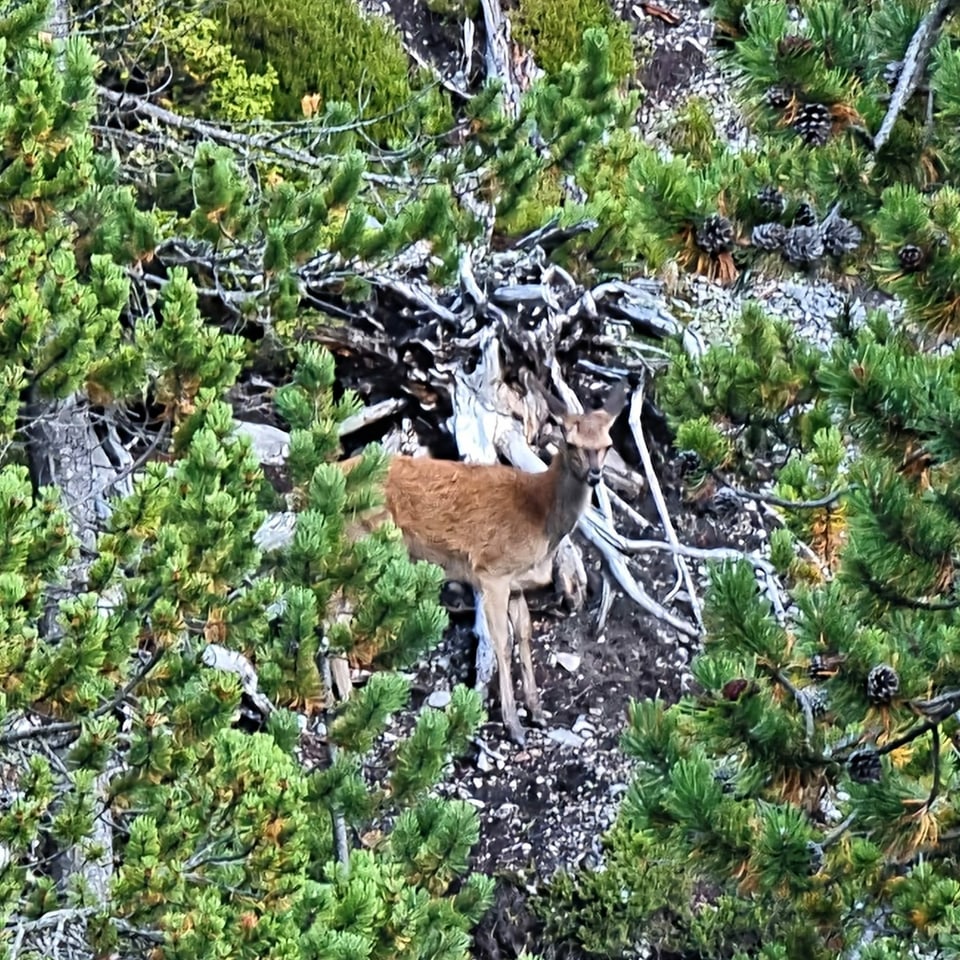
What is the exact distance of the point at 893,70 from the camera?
4.32 meters

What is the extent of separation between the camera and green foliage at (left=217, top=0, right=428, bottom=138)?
12.0m

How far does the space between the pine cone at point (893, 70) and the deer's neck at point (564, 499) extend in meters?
4.74

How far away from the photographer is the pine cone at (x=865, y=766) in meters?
4.29

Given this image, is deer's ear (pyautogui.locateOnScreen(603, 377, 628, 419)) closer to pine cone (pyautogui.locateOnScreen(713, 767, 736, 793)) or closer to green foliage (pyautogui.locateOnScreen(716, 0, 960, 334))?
green foliage (pyautogui.locateOnScreen(716, 0, 960, 334))

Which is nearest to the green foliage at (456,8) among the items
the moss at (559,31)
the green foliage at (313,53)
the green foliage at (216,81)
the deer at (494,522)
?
the moss at (559,31)

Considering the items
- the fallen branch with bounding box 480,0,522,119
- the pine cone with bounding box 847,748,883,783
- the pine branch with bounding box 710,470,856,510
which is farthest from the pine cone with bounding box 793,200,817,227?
the fallen branch with bounding box 480,0,522,119

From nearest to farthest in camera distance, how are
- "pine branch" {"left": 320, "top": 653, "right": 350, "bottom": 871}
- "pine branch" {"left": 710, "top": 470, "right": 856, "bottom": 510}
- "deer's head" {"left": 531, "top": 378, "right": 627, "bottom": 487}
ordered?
"pine branch" {"left": 710, "top": 470, "right": 856, "bottom": 510}
"pine branch" {"left": 320, "top": 653, "right": 350, "bottom": 871}
"deer's head" {"left": 531, "top": 378, "right": 627, "bottom": 487}

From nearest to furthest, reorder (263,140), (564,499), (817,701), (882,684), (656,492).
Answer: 1. (882,684)
2. (817,701)
3. (263,140)
4. (564,499)
5. (656,492)

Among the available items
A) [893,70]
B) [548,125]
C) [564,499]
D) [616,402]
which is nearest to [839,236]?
[893,70]

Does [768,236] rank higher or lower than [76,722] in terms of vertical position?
higher

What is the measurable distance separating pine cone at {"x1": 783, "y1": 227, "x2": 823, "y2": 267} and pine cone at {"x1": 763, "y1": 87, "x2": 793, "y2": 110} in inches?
13.7

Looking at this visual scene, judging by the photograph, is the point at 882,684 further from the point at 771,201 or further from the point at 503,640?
the point at 503,640

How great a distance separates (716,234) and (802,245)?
0.26 metres

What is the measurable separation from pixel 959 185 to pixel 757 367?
2.83ft
